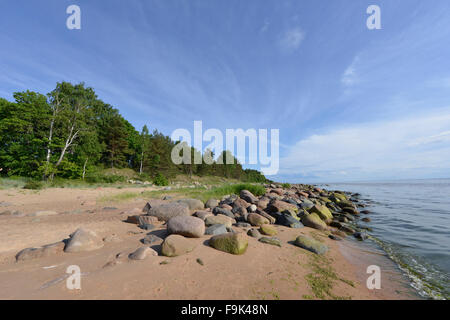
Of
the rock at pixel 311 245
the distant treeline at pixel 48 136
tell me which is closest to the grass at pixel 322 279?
the rock at pixel 311 245

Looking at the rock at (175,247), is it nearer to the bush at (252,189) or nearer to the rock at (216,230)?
the rock at (216,230)

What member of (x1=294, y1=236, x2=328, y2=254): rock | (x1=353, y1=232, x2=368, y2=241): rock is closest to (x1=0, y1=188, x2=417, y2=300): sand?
(x1=294, y1=236, x2=328, y2=254): rock

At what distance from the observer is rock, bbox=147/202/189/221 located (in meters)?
5.05

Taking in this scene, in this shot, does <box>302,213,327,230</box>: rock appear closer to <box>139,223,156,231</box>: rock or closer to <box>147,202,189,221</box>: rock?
<box>147,202,189,221</box>: rock

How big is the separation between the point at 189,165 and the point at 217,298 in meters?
43.8

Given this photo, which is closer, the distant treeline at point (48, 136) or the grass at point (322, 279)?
the grass at point (322, 279)

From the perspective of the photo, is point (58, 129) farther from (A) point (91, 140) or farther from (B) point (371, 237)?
(B) point (371, 237)

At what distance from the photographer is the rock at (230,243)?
3.11 metres

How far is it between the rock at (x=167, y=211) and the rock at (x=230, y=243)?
215 cm

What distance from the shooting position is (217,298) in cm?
198

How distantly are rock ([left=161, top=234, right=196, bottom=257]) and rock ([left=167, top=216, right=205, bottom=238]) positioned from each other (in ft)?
1.55

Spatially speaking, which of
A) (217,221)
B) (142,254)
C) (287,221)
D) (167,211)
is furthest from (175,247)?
(287,221)
